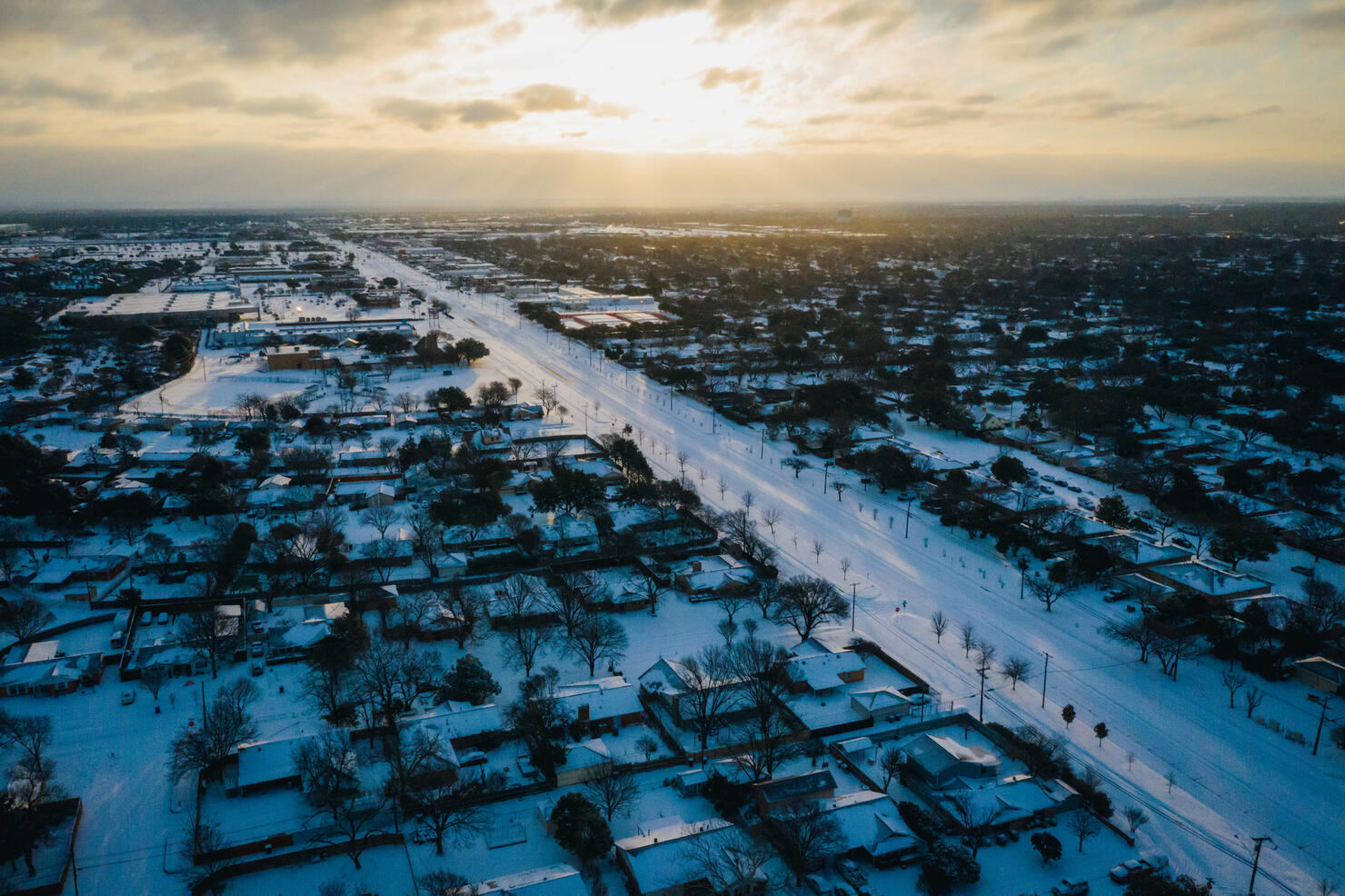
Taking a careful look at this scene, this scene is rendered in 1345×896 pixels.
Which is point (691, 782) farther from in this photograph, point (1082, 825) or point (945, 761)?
point (1082, 825)

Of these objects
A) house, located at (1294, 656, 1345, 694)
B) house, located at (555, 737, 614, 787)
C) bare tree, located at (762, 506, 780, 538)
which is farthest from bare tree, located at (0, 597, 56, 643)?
house, located at (1294, 656, 1345, 694)

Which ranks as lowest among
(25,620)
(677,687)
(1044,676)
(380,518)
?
(1044,676)

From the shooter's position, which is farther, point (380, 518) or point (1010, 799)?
point (380, 518)

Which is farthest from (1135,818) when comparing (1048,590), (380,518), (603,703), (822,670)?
A: (380,518)

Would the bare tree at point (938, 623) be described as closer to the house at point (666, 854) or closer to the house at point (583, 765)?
the house at point (666, 854)

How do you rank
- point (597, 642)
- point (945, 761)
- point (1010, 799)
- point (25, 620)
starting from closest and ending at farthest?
1. point (1010, 799)
2. point (945, 761)
3. point (597, 642)
4. point (25, 620)

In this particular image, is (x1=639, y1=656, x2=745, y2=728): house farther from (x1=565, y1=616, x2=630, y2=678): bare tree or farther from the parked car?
the parked car
